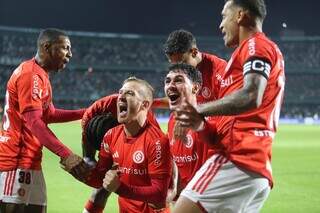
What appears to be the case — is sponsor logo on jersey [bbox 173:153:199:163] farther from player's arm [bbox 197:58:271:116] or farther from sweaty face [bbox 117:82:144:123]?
player's arm [bbox 197:58:271:116]

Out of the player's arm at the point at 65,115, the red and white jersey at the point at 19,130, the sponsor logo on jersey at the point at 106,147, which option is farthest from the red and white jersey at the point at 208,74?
the red and white jersey at the point at 19,130

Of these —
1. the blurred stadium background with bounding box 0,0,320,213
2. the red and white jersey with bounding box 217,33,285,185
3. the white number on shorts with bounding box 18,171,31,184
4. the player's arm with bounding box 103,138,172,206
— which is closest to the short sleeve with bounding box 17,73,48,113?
the white number on shorts with bounding box 18,171,31,184

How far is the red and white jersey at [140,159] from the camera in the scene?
14.1 feet

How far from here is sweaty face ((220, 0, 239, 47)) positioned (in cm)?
375

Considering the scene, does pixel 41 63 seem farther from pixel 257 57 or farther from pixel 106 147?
pixel 257 57

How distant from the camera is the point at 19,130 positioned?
484cm

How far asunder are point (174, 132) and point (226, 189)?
1.10 meters

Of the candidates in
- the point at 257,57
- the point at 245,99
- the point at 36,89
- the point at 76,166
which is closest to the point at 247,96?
the point at 245,99

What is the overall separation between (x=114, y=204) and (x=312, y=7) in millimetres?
59419

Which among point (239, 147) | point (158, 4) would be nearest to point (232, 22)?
point (239, 147)

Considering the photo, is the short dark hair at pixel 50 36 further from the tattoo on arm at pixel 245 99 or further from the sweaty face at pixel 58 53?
the tattoo on arm at pixel 245 99

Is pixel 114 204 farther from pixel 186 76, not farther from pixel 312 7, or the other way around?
pixel 312 7

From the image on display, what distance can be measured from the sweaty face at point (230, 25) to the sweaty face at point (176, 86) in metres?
0.55

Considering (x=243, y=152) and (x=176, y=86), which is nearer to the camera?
(x=243, y=152)
